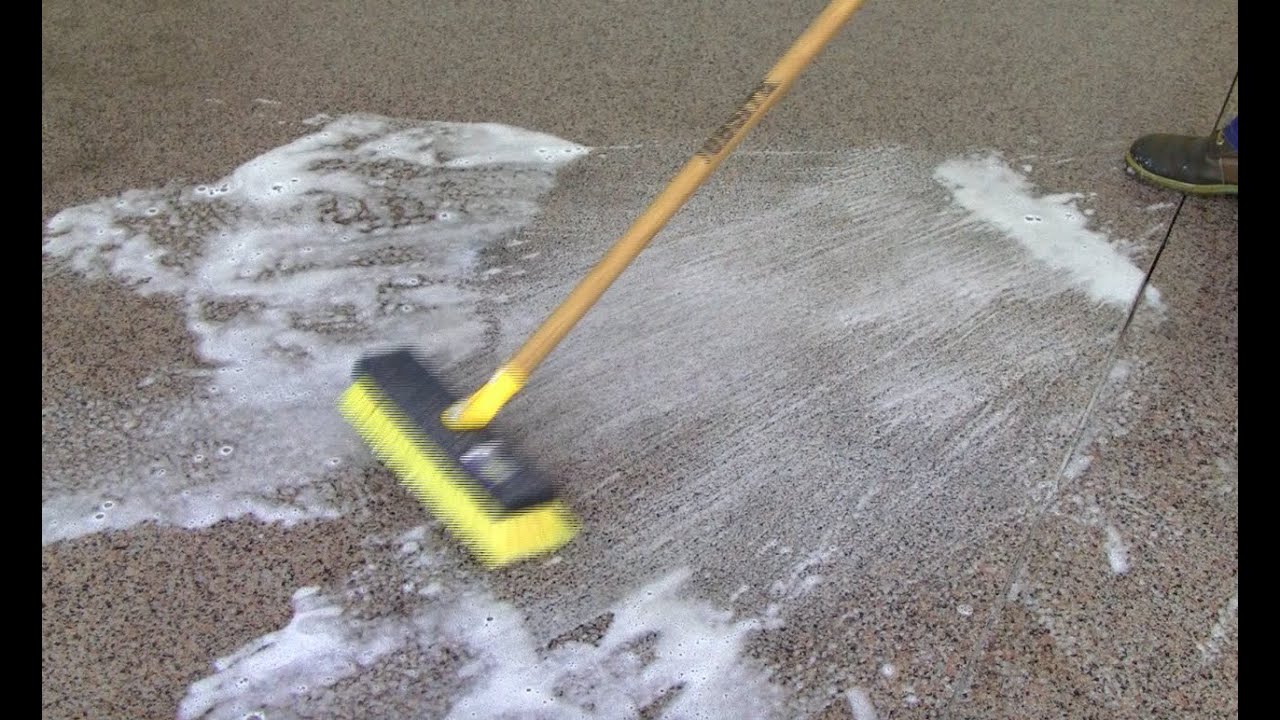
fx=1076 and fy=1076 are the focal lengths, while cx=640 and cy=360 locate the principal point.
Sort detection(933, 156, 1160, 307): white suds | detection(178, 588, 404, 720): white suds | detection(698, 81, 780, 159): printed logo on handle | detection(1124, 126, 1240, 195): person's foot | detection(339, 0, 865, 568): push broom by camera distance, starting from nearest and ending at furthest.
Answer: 1. detection(178, 588, 404, 720): white suds
2. detection(339, 0, 865, 568): push broom
3. detection(698, 81, 780, 159): printed logo on handle
4. detection(933, 156, 1160, 307): white suds
5. detection(1124, 126, 1240, 195): person's foot

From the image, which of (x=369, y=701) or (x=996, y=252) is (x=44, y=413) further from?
(x=996, y=252)

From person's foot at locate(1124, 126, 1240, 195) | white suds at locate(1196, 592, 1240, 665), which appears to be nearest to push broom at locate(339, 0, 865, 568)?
white suds at locate(1196, 592, 1240, 665)

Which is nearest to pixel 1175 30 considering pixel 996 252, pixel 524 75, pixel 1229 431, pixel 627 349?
pixel 996 252

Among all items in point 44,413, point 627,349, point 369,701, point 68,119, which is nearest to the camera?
point 369,701

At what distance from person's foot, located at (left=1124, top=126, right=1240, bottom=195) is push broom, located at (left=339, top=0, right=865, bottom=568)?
980 millimetres

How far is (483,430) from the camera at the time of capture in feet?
4.66

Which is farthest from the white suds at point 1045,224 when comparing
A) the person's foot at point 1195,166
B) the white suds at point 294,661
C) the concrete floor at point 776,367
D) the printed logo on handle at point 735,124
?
the white suds at point 294,661

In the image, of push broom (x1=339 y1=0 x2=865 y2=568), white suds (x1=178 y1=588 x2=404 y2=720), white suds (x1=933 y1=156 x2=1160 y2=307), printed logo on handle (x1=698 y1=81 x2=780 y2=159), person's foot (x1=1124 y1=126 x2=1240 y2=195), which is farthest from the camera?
person's foot (x1=1124 y1=126 x2=1240 y2=195)

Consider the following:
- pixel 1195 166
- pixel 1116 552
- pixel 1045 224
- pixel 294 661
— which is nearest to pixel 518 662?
pixel 294 661

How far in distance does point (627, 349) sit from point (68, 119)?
1261 millimetres

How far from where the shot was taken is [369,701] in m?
1.21

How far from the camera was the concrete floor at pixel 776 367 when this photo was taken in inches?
50.6

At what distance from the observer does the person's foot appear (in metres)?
2.04

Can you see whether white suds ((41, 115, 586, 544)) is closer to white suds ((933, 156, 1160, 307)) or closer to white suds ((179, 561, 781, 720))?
white suds ((179, 561, 781, 720))
